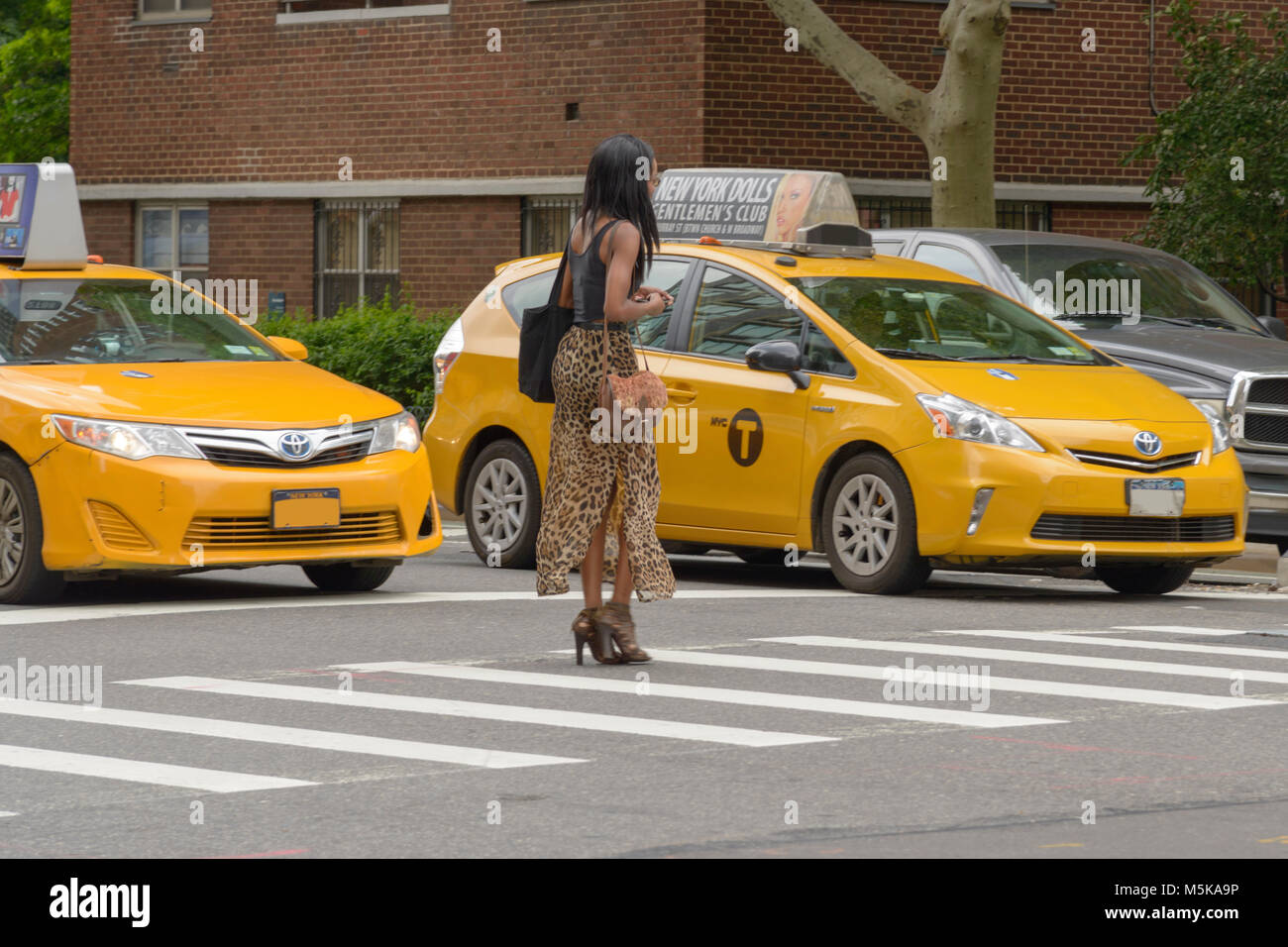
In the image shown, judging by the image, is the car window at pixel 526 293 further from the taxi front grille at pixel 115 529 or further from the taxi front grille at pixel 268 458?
the taxi front grille at pixel 115 529

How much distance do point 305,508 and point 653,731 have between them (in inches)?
147

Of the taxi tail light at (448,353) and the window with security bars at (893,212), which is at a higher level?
the window with security bars at (893,212)

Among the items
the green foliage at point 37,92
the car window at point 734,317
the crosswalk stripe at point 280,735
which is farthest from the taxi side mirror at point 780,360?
the green foliage at point 37,92

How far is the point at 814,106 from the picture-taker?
22.5 meters

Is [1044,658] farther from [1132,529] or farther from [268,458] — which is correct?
[268,458]

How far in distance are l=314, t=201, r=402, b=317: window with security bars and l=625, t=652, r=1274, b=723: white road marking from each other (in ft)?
52.3

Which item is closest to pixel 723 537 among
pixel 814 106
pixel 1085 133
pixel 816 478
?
pixel 816 478

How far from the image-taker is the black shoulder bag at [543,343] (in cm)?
945

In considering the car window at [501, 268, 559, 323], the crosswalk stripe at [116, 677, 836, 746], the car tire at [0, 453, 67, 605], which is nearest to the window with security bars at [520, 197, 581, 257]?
the car window at [501, 268, 559, 323]

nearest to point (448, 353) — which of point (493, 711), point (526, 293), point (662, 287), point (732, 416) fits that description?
point (526, 293)

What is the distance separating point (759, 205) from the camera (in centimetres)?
1510

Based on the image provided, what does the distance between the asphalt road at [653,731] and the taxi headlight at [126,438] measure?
2.47 ft

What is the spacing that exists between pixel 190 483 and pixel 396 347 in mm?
8839

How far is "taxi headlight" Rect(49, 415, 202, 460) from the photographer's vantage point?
35.6 ft
